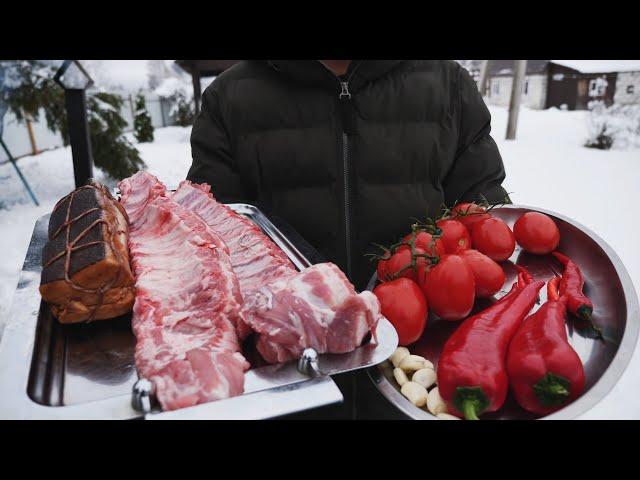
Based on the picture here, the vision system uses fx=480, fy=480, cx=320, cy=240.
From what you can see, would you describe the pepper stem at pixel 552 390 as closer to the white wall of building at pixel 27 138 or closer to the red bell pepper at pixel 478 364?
the red bell pepper at pixel 478 364

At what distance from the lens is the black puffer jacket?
2184 mm

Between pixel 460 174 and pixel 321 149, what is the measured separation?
714 millimetres

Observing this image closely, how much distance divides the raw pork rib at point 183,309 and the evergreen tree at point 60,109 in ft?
16.7

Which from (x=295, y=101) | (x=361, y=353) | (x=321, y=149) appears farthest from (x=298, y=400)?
(x=295, y=101)

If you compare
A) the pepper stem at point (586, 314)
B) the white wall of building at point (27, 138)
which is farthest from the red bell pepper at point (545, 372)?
the white wall of building at point (27, 138)

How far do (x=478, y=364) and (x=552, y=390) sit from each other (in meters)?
0.16

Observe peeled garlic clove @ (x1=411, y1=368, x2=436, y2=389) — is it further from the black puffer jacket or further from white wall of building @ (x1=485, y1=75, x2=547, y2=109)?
white wall of building @ (x1=485, y1=75, x2=547, y2=109)

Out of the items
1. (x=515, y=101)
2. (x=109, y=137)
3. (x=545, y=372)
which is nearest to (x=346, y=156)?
(x=545, y=372)

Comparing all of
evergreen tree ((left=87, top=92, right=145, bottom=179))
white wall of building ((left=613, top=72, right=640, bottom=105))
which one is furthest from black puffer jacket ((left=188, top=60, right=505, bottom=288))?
evergreen tree ((left=87, top=92, right=145, bottom=179))

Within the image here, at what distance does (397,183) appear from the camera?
2281 millimetres

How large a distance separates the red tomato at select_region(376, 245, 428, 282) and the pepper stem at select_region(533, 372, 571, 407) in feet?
1.67

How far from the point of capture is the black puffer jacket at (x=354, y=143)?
7.16 ft
